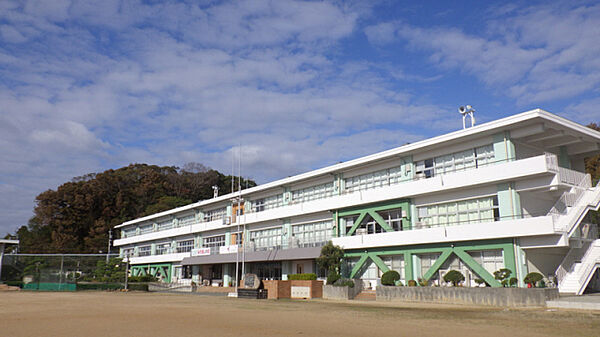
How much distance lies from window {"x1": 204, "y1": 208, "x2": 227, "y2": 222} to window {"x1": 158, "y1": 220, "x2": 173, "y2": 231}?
10.6 m

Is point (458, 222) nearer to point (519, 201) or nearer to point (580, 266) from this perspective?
point (519, 201)

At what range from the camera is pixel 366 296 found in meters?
30.1

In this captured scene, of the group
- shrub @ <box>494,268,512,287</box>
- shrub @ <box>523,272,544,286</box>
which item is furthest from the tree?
shrub @ <box>523,272,544,286</box>

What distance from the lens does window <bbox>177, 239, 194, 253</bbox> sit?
2247 inches

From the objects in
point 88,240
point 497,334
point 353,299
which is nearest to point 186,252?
point 88,240

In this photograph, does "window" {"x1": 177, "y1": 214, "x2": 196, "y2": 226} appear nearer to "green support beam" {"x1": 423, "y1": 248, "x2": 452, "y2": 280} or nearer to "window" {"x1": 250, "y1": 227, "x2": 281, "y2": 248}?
"window" {"x1": 250, "y1": 227, "x2": 281, "y2": 248}

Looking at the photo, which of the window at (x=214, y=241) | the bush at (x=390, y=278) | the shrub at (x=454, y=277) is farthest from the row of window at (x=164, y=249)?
the shrub at (x=454, y=277)

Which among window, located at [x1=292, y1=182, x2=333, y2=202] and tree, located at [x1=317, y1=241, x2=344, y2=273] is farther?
window, located at [x1=292, y1=182, x2=333, y2=202]

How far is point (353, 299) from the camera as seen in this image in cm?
3005

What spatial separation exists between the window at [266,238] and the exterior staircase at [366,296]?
12.2 metres

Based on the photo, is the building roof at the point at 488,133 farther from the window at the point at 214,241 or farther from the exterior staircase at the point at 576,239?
the window at the point at 214,241

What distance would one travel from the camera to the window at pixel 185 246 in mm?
57078

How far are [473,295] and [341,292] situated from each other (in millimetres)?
9208

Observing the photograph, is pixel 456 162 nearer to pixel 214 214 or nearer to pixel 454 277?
pixel 454 277
